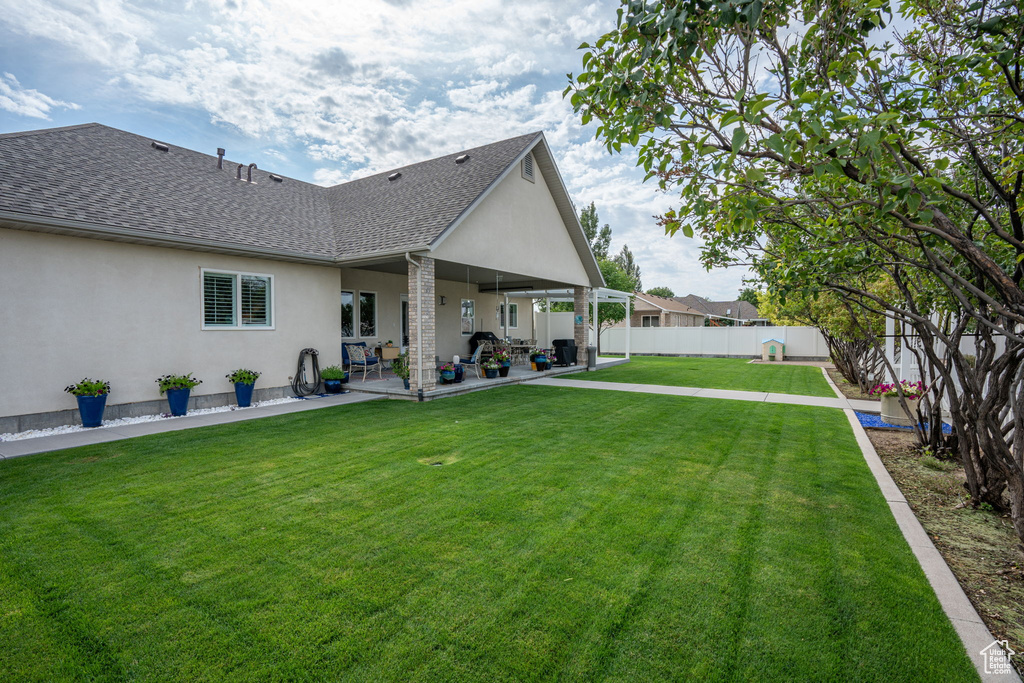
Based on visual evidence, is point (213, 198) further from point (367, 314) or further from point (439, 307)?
point (439, 307)

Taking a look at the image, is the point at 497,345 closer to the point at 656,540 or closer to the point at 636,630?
the point at 656,540

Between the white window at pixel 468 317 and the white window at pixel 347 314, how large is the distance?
4889mm

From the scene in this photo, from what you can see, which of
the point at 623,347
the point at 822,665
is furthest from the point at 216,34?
the point at 623,347

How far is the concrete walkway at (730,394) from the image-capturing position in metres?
9.97

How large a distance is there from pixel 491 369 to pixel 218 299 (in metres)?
6.52

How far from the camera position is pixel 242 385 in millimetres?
9398

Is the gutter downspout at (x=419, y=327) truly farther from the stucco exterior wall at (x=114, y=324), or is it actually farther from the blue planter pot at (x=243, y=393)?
the blue planter pot at (x=243, y=393)

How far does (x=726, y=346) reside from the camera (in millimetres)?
25375

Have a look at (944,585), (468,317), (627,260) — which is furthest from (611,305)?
(627,260)

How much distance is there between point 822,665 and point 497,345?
1279 centimetres

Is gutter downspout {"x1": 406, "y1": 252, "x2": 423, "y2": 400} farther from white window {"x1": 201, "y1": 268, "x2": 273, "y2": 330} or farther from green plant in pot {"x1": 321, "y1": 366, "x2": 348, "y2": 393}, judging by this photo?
white window {"x1": 201, "y1": 268, "x2": 273, "y2": 330}

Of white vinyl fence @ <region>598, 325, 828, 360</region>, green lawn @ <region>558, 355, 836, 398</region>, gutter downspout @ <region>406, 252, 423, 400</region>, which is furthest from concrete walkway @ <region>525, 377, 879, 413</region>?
white vinyl fence @ <region>598, 325, 828, 360</region>

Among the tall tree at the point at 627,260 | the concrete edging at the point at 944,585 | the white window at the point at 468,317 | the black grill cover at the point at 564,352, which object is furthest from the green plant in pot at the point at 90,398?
the tall tree at the point at 627,260

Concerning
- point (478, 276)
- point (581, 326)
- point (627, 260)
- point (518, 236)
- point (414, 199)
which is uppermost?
point (627, 260)
